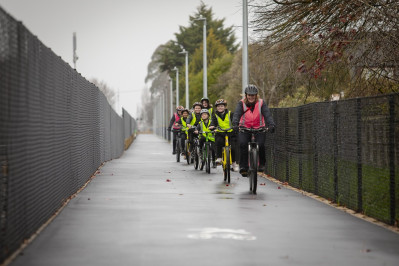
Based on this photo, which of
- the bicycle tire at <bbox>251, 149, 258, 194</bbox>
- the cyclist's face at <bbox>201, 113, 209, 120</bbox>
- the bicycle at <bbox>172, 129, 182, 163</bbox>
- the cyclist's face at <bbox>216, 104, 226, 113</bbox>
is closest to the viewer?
the bicycle tire at <bbox>251, 149, 258, 194</bbox>

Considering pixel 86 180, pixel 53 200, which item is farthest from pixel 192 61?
pixel 53 200

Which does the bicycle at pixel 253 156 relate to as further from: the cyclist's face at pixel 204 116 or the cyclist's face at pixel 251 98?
the cyclist's face at pixel 204 116

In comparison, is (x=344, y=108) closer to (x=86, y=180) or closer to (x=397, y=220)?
(x=397, y=220)

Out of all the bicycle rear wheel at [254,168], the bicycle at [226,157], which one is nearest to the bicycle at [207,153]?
the bicycle at [226,157]

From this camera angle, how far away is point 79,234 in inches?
326

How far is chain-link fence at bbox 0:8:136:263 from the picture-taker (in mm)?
6930

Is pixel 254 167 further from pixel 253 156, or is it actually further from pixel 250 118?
pixel 250 118

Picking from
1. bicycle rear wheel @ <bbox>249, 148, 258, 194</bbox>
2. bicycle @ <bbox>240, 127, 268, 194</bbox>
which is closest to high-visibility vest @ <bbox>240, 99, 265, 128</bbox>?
bicycle @ <bbox>240, 127, 268, 194</bbox>

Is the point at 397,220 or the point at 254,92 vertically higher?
the point at 254,92

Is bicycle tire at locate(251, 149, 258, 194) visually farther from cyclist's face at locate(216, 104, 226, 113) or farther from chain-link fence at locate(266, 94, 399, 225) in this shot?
cyclist's face at locate(216, 104, 226, 113)

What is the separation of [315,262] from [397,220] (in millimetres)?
2686

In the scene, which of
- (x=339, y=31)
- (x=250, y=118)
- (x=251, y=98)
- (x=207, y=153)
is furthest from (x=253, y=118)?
(x=207, y=153)

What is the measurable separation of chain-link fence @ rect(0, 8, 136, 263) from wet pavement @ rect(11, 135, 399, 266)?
0.92 feet

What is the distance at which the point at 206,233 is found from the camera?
329 inches
